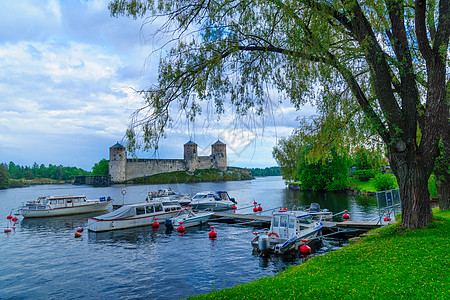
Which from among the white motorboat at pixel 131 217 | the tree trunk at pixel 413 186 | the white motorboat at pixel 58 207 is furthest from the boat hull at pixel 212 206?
the tree trunk at pixel 413 186

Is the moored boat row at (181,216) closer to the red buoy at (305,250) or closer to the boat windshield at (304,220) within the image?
the boat windshield at (304,220)

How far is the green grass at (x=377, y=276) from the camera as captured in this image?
5.57m

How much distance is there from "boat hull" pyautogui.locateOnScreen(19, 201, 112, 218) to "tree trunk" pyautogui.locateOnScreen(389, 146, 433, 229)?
116ft

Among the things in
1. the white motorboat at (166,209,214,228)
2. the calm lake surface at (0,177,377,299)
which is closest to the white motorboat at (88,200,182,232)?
the calm lake surface at (0,177,377,299)

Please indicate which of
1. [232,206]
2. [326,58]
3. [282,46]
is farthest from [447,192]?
[232,206]

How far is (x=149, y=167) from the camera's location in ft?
371

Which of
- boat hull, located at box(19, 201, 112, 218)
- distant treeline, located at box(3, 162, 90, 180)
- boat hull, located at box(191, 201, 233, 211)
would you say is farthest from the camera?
distant treeline, located at box(3, 162, 90, 180)

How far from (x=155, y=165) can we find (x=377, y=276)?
106 meters

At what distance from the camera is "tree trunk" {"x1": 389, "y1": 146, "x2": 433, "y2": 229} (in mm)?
9648

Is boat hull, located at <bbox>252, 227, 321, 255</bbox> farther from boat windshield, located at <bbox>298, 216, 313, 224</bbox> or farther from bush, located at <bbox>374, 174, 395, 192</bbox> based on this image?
bush, located at <bbox>374, 174, 395, 192</bbox>

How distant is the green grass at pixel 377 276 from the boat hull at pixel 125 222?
62.4 ft

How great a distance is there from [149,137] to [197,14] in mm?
3618

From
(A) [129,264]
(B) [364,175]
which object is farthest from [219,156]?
(A) [129,264]

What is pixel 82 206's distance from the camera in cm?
3606
